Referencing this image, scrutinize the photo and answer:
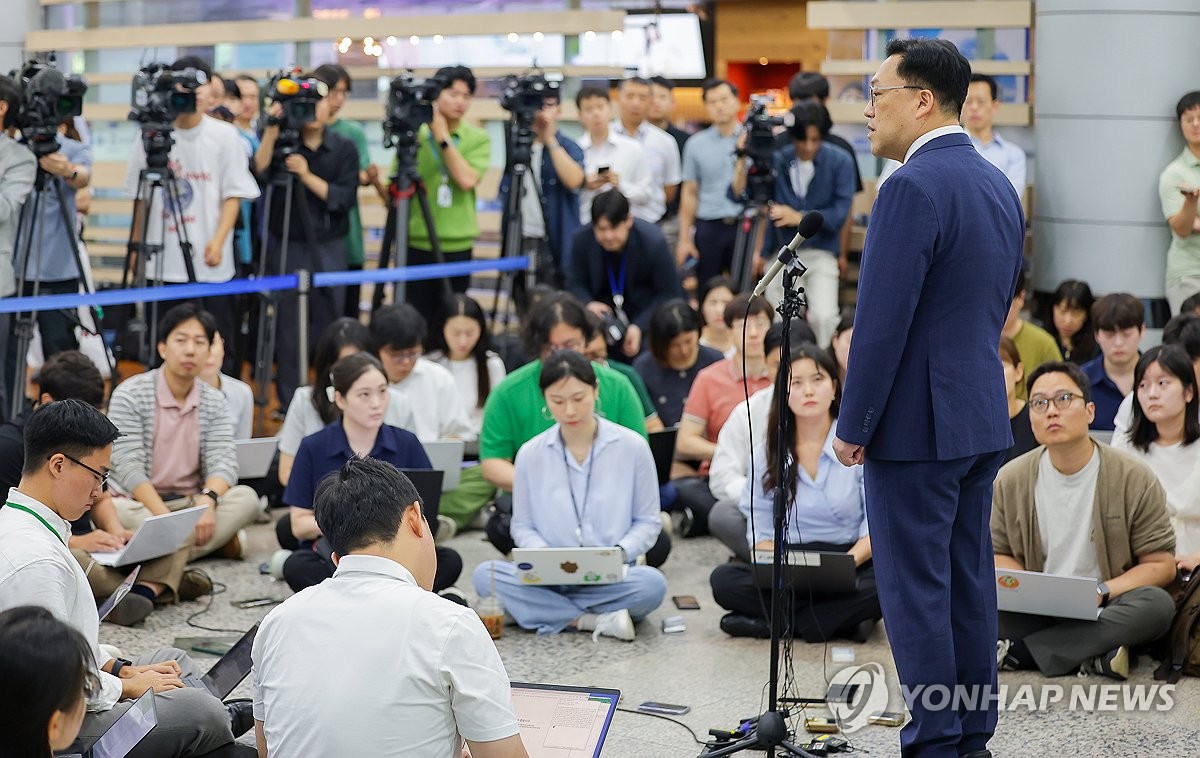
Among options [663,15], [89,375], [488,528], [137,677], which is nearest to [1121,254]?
[488,528]

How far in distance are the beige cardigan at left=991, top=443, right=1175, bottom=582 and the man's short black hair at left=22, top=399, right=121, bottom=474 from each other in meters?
2.35

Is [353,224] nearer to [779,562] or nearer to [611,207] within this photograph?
[611,207]

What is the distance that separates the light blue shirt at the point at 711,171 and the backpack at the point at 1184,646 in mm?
3596

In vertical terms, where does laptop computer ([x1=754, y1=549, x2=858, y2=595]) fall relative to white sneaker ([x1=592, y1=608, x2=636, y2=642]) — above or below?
above

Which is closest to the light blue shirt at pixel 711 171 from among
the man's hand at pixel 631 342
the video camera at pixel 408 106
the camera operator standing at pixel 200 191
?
the man's hand at pixel 631 342

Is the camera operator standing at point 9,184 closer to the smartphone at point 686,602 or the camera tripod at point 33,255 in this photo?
the camera tripod at point 33,255

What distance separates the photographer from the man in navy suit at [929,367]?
275 cm

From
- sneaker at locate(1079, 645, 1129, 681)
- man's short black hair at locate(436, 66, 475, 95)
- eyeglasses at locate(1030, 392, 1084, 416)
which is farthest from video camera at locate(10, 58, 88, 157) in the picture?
sneaker at locate(1079, 645, 1129, 681)

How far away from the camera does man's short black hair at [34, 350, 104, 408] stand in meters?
4.04

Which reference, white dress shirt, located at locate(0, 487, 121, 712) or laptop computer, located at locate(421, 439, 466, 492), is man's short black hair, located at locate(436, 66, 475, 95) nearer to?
laptop computer, located at locate(421, 439, 466, 492)

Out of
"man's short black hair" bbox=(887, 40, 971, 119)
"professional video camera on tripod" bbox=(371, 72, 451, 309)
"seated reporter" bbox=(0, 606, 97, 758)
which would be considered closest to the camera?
"seated reporter" bbox=(0, 606, 97, 758)

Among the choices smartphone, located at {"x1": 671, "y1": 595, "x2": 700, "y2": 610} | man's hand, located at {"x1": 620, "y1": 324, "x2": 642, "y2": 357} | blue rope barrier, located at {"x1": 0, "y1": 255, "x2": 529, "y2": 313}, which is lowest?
smartphone, located at {"x1": 671, "y1": 595, "x2": 700, "y2": 610}

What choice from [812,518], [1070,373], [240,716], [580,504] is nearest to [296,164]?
[580,504]

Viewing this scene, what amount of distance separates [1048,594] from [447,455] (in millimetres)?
2120
